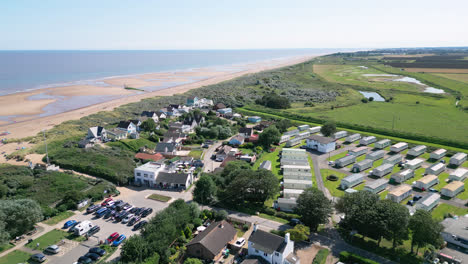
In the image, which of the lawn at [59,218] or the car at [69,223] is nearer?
the car at [69,223]

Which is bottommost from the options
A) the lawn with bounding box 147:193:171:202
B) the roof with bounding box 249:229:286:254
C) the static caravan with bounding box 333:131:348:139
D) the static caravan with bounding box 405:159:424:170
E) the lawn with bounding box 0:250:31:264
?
the lawn with bounding box 147:193:171:202

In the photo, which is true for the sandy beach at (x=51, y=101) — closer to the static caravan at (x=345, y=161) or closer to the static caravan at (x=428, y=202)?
the static caravan at (x=345, y=161)

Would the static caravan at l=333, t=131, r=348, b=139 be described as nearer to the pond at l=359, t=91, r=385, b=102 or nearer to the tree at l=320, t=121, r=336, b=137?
the tree at l=320, t=121, r=336, b=137

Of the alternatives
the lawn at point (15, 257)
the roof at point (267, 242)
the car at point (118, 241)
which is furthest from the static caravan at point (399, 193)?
the lawn at point (15, 257)

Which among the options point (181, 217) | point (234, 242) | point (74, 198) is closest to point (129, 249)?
point (181, 217)

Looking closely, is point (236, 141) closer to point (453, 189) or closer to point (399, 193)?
point (399, 193)

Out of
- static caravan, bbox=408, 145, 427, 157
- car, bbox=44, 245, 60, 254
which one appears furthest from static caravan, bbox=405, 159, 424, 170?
car, bbox=44, 245, 60, 254
